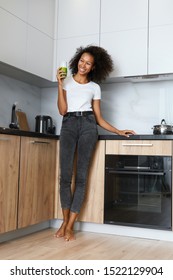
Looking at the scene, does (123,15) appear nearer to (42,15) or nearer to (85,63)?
(85,63)

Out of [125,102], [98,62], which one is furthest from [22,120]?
[125,102]

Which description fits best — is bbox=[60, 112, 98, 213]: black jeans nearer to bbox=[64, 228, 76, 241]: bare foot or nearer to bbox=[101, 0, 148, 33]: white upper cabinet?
bbox=[64, 228, 76, 241]: bare foot

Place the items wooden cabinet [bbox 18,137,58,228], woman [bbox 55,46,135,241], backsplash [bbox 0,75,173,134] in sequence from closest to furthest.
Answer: wooden cabinet [bbox 18,137,58,228], woman [bbox 55,46,135,241], backsplash [bbox 0,75,173,134]

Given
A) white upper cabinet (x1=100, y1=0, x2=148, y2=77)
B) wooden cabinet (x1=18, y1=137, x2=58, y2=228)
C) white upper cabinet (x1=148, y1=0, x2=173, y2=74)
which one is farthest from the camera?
white upper cabinet (x1=100, y1=0, x2=148, y2=77)

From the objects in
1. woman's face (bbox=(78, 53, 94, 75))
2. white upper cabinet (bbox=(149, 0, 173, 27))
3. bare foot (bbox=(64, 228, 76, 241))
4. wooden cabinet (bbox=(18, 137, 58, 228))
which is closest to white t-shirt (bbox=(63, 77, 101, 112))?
woman's face (bbox=(78, 53, 94, 75))

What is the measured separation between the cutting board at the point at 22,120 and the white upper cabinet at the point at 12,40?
506 mm

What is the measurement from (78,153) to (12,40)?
107 centimetres

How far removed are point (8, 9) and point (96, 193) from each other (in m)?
1.66

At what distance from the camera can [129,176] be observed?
2.75 meters

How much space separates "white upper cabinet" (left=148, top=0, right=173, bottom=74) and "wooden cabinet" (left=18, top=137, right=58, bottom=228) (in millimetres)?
1118

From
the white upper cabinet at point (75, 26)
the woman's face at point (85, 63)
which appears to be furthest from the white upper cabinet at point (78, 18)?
the woman's face at point (85, 63)

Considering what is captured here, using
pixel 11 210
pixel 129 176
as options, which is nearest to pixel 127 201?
pixel 129 176

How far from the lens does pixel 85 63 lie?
112 inches

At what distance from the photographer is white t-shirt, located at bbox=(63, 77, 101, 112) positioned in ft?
9.11
